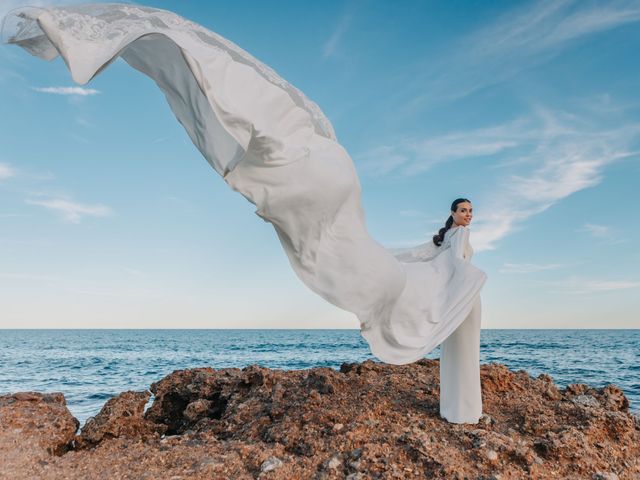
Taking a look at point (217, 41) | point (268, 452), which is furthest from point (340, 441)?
point (217, 41)

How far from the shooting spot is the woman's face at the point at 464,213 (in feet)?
17.4

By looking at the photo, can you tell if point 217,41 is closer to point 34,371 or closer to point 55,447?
point 55,447

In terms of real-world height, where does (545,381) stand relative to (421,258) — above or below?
below

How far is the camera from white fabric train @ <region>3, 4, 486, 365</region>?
3631mm

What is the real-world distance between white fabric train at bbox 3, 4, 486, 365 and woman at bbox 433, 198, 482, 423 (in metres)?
0.43

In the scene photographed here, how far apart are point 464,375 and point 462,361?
14cm

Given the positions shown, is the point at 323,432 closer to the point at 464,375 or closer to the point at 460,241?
the point at 464,375

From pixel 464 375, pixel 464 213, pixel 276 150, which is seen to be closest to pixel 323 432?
pixel 464 375

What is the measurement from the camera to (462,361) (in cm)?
524

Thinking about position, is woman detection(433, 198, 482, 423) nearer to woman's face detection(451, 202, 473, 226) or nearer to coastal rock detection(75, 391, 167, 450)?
woman's face detection(451, 202, 473, 226)

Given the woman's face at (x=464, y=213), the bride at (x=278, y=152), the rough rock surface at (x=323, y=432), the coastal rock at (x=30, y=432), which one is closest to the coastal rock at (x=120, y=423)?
the rough rock surface at (x=323, y=432)

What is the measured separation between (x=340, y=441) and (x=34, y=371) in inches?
1023

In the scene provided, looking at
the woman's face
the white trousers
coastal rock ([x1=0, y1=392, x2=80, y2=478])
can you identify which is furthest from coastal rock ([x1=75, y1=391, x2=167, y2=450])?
the woman's face

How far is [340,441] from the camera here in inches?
179
